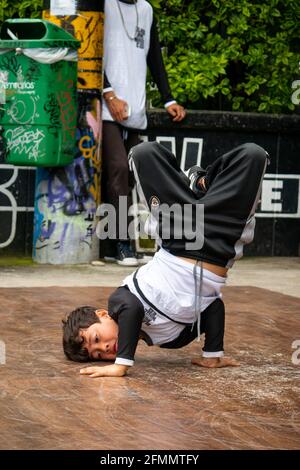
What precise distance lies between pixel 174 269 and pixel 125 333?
36 cm

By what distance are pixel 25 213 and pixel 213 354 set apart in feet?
13.2

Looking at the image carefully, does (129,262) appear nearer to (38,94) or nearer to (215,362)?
(38,94)

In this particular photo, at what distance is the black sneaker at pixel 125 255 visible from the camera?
8.35 meters

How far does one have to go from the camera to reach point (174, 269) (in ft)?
15.5

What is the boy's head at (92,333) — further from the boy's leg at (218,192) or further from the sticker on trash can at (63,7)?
the sticker on trash can at (63,7)

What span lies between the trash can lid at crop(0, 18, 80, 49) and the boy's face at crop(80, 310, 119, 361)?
135 inches

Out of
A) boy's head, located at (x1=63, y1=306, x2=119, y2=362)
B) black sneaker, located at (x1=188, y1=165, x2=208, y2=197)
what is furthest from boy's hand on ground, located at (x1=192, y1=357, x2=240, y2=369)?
black sneaker, located at (x1=188, y1=165, x2=208, y2=197)

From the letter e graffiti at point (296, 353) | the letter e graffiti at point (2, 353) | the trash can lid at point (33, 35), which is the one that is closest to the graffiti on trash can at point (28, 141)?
the trash can lid at point (33, 35)

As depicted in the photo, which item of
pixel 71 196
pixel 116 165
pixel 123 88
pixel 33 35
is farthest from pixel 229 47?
pixel 71 196

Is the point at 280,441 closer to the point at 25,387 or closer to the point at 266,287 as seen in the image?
the point at 25,387

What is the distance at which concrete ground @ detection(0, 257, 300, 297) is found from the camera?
295 inches

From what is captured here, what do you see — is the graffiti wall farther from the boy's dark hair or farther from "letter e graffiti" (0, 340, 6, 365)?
the boy's dark hair

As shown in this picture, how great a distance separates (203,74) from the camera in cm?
940

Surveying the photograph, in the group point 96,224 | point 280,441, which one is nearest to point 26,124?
point 96,224
